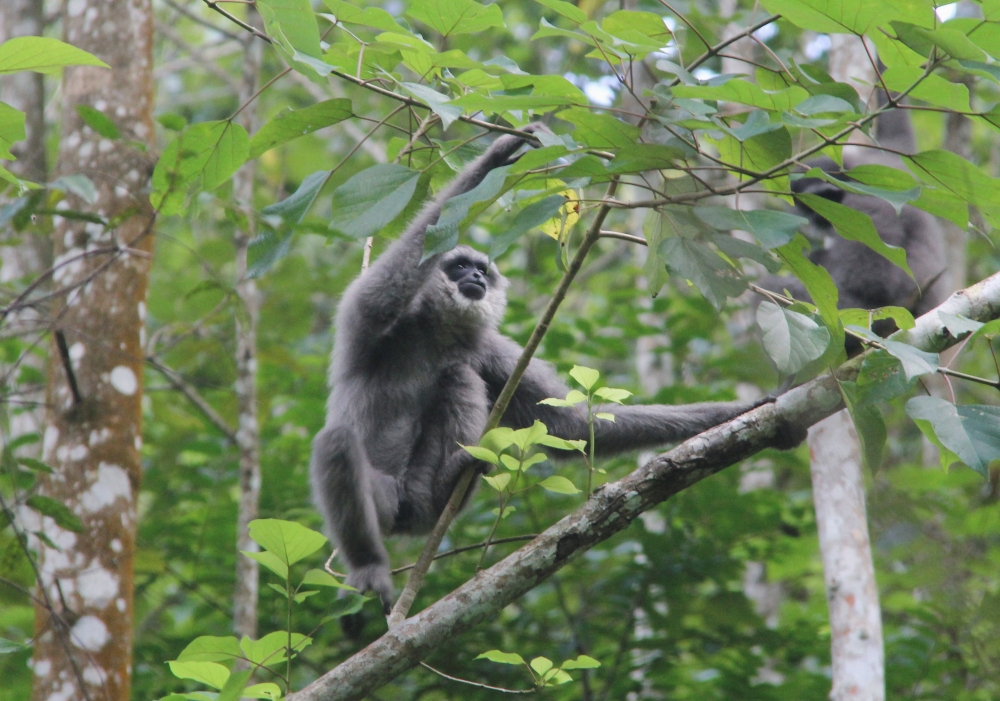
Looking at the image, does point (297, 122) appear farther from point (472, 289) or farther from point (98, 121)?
point (472, 289)

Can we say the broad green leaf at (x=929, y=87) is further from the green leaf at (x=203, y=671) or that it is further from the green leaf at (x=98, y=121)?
the green leaf at (x=98, y=121)

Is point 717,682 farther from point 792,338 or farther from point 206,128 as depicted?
→ point 206,128

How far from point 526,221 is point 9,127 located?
5.32ft

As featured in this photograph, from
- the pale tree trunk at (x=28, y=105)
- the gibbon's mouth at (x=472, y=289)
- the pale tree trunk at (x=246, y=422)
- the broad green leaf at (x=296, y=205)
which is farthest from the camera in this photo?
the pale tree trunk at (x=28, y=105)

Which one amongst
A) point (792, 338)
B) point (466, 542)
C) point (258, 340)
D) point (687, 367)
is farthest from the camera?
point (687, 367)

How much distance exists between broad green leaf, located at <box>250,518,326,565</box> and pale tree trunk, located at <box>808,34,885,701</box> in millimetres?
3712

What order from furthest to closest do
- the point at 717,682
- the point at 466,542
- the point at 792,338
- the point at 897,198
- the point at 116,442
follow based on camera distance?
the point at 466,542 → the point at 717,682 → the point at 116,442 → the point at 792,338 → the point at 897,198

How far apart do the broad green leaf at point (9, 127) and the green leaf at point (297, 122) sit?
660 mm

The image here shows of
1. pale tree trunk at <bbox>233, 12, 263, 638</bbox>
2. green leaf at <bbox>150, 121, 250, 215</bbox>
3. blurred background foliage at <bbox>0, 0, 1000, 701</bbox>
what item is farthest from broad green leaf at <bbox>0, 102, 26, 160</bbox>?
blurred background foliage at <bbox>0, 0, 1000, 701</bbox>

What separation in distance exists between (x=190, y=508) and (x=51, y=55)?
5005mm

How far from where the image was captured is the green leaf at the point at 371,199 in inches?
90.8

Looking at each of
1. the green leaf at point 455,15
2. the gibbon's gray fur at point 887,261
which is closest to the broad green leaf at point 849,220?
the green leaf at point 455,15

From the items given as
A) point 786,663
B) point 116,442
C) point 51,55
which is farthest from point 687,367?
point 51,55

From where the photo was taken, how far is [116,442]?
15.0ft
